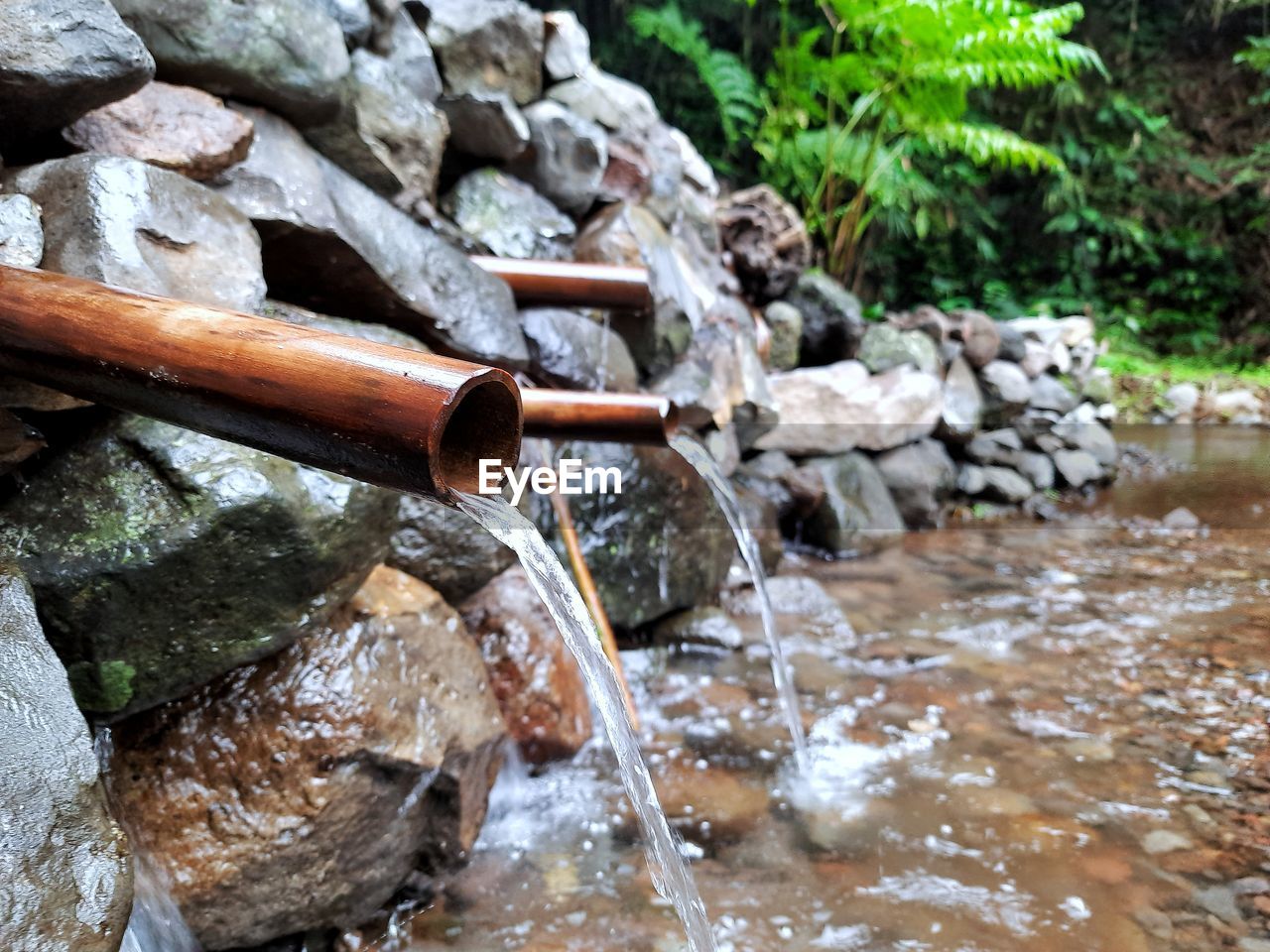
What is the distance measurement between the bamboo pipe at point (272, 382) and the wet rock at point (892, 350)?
16.4ft

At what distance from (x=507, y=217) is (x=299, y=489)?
92.1 inches

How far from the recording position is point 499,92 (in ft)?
12.5

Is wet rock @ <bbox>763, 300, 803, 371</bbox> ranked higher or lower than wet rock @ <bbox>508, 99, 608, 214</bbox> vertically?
lower

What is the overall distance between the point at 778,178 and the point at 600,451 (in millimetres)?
4969

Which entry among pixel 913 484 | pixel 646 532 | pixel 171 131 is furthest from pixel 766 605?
pixel 913 484

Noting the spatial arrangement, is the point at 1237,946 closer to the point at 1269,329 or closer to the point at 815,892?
the point at 815,892

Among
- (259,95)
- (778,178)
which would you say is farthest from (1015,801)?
(778,178)

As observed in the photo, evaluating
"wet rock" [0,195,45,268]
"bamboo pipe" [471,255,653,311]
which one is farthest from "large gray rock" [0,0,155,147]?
"bamboo pipe" [471,255,653,311]

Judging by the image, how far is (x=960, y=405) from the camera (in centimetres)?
615

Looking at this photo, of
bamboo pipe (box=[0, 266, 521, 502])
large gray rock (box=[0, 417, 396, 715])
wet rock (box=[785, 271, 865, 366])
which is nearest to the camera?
bamboo pipe (box=[0, 266, 521, 502])

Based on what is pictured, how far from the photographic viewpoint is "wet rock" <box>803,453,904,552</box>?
196 inches

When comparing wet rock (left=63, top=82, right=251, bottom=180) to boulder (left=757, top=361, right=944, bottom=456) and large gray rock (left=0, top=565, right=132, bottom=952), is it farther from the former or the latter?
boulder (left=757, top=361, right=944, bottom=456)

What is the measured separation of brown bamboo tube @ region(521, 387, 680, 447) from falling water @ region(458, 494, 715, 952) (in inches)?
17.4

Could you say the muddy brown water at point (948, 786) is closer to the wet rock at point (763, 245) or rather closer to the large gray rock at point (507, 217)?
the large gray rock at point (507, 217)
